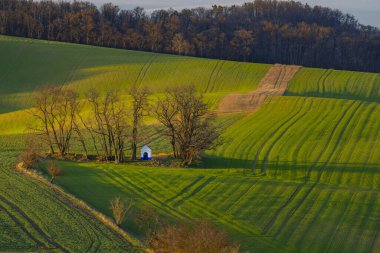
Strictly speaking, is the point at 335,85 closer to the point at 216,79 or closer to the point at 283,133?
the point at 216,79

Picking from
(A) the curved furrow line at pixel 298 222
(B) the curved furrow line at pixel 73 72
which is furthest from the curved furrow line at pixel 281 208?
(B) the curved furrow line at pixel 73 72

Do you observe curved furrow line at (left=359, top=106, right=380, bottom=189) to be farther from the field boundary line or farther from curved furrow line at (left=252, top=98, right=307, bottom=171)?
the field boundary line

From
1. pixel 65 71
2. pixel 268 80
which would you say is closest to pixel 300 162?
pixel 268 80

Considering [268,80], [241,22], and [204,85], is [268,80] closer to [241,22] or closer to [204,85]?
[204,85]

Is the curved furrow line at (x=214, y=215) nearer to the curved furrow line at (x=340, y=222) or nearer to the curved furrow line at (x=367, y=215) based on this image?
the curved furrow line at (x=340, y=222)

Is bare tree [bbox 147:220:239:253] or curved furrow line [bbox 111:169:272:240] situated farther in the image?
curved furrow line [bbox 111:169:272:240]

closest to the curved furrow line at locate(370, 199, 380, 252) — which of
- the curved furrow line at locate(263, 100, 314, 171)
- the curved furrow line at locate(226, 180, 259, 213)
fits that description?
the curved furrow line at locate(226, 180, 259, 213)
